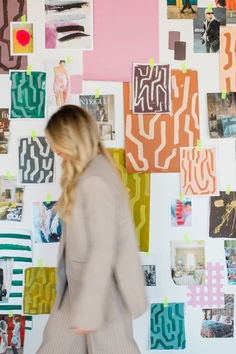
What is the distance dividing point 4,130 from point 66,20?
614 mm

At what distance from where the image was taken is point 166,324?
237 cm

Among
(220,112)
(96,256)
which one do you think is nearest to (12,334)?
(96,256)

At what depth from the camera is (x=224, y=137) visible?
237 cm

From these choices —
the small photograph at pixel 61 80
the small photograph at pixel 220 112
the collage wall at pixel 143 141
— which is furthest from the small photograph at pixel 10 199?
the small photograph at pixel 220 112

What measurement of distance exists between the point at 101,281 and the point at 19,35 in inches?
53.8

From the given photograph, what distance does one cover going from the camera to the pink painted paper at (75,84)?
2332 mm

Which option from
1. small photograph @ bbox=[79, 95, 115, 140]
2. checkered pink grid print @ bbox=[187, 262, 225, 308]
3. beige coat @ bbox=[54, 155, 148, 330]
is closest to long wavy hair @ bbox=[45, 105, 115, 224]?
beige coat @ bbox=[54, 155, 148, 330]

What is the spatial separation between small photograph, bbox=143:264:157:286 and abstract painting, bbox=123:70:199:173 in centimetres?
48

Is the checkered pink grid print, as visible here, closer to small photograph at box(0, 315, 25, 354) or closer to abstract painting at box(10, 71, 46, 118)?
small photograph at box(0, 315, 25, 354)

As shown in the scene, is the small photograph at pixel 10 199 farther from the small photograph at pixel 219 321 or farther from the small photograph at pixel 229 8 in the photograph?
the small photograph at pixel 229 8

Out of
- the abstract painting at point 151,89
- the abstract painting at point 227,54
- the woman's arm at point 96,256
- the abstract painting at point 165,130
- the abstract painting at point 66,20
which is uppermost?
the abstract painting at point 66,20

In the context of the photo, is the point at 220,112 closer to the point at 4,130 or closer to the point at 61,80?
the point at 61,80

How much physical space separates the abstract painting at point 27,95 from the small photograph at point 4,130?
3 cm

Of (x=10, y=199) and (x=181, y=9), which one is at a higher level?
(x=181, y=9)
